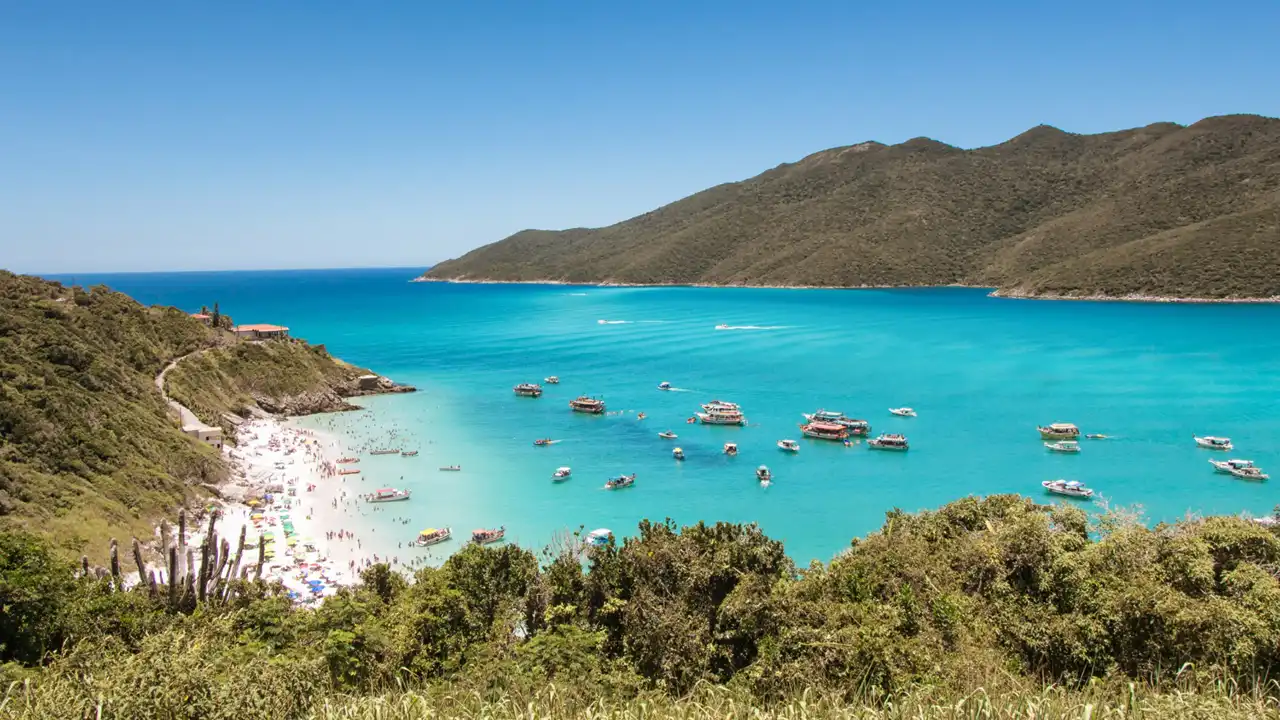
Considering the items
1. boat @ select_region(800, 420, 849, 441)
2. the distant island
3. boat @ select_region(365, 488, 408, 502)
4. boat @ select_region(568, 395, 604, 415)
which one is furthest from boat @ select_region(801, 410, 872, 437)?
the distant island

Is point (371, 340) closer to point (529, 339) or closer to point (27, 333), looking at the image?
point (529, 339)

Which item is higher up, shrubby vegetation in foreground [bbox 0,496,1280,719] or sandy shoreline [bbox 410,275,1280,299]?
sandy shoreline [bbox 410,275,1280,299]

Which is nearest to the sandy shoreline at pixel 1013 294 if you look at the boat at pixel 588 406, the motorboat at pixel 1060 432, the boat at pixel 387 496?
the motorboat at pixel 1060 432

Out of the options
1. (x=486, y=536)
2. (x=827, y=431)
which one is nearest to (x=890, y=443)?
(x=827, y=431)

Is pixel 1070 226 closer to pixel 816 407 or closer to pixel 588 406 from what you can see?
pixel 816 407

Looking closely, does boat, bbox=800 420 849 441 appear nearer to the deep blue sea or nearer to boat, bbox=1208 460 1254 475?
the deep blue sea

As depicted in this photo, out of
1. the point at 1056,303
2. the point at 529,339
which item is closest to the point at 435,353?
the point at 529,339
